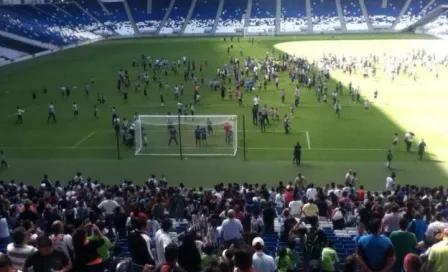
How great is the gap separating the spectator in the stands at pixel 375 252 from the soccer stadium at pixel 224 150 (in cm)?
2

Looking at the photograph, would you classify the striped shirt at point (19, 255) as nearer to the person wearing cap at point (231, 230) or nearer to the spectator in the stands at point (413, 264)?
the person wearing cap at point (231, 230)

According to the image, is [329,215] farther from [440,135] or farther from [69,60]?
[69,60]

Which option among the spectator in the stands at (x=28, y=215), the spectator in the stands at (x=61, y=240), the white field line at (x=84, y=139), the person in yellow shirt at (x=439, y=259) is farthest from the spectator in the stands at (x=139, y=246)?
the white field line at (x=84, y=139)

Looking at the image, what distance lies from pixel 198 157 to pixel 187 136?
7.51ft

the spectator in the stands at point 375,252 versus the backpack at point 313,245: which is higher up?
the spectator in the stands at point 375,252

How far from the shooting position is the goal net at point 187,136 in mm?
29219

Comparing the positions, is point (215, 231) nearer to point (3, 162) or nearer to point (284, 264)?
point (284, 264)

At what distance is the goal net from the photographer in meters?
29.2

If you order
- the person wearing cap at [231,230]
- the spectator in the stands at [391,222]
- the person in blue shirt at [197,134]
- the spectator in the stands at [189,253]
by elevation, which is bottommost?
the person in blue shirt at [197,134]

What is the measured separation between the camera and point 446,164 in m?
26.2

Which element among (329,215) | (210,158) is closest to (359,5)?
(210,158)

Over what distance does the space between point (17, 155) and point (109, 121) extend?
25.9 ft

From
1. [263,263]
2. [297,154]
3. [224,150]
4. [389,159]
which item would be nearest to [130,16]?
[224,150]

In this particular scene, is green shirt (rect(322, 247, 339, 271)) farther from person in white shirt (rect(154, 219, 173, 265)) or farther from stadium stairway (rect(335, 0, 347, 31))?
stadium stairway (rect(335, 0, 347, 31))
